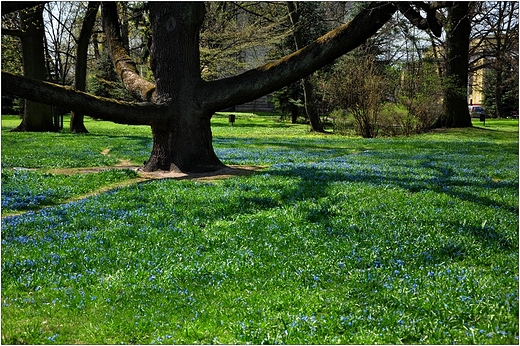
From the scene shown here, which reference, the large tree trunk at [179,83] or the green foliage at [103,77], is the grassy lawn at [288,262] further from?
the green foliage at [103,77]

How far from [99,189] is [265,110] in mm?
41587

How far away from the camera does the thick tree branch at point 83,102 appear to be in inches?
326

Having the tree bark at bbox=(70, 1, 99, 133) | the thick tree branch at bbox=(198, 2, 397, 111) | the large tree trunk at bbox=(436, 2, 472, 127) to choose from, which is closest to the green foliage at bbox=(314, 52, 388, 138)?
the tree bark at bbox=(70, 1, 99, 133)

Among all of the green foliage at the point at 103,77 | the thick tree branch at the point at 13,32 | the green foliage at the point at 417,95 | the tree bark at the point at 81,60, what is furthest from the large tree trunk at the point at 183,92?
the green foliage at the point at 103,77

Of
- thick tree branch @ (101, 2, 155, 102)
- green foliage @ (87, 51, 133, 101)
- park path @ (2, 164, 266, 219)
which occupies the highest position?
green foliage @ (87, 51, 133, 101)

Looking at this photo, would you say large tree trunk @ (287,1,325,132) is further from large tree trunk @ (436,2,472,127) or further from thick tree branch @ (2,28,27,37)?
large tree trunk @ (436,2,472,127)

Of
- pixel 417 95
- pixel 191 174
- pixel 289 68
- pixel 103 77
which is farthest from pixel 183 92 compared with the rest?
pixel 103 77

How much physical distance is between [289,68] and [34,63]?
53.1 feet

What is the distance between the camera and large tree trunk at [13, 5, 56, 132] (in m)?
21.3

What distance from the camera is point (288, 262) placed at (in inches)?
166

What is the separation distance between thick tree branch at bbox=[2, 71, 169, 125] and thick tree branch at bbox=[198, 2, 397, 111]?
104 centimetres

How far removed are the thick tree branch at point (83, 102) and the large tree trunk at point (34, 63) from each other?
13.7m

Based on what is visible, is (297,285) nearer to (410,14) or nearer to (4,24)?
(410,14)

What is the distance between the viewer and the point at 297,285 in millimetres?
3744
